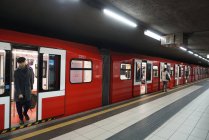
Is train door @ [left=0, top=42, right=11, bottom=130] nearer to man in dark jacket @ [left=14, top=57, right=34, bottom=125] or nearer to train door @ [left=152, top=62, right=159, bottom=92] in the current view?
man in dark jacket @ [left=14, top=57, right=34, bottom=125]

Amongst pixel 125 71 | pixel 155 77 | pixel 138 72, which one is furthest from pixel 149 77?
pixel 125 71

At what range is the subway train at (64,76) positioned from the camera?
3.44 metres

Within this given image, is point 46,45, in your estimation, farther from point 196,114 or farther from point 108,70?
point 196,114

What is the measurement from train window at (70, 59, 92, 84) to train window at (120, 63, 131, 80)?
6.76 ft

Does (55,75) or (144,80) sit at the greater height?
(55,75)

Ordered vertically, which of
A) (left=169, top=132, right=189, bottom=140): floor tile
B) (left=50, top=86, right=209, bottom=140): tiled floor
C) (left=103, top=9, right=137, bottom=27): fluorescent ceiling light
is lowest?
(left=169, top=132, right=189, bottom=140): floor tile

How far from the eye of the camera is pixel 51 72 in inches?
174

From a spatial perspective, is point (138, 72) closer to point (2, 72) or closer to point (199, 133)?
point (199, 133)

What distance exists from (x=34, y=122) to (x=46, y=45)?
1.95m

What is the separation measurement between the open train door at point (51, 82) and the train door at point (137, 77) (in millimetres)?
4421

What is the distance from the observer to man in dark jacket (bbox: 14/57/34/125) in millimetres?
3873

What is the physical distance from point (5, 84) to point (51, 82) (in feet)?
3.94

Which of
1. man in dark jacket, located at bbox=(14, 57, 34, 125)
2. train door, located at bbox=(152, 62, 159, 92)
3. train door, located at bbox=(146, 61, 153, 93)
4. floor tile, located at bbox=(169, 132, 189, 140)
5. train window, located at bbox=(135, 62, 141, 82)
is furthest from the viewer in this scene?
train door, located at bbox=(152, 62, 159, 92)

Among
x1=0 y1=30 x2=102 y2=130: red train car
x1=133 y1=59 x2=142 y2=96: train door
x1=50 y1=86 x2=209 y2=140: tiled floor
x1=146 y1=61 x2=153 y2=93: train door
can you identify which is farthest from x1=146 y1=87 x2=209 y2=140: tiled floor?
x1=146 y1=61 x2=153 y2=93: train door
